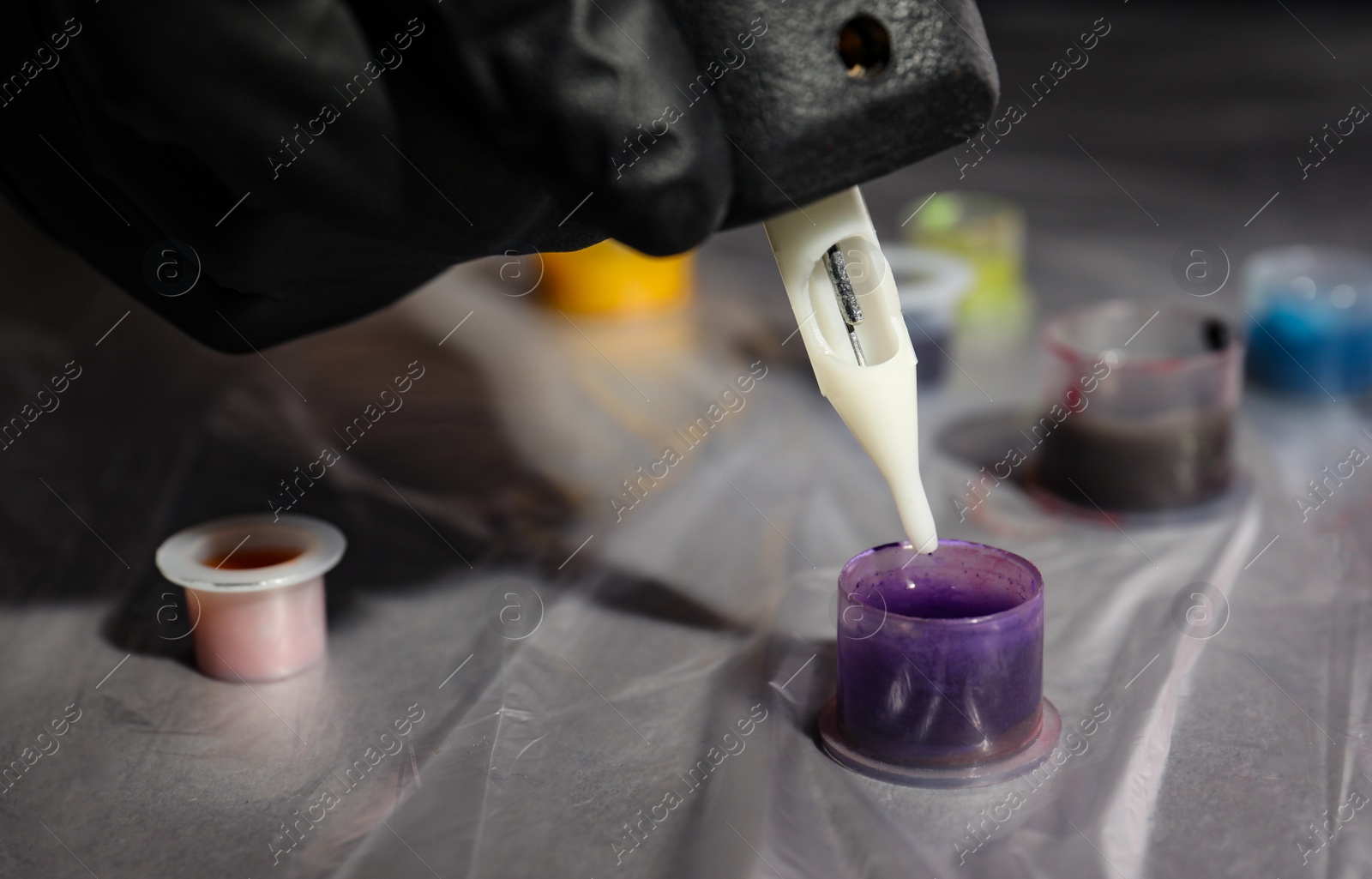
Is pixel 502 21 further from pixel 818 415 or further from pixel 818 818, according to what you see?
pixel 818 415

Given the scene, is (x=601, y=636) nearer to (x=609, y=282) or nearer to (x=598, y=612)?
(x=598, y=612)

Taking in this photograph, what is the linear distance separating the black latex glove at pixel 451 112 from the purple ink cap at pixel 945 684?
0.81 ft

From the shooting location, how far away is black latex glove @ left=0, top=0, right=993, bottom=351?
0.68 meters

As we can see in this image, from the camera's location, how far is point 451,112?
2.38 feet

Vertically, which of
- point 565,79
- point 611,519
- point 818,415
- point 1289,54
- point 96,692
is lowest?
point 1289,54

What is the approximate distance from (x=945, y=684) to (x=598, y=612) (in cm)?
30

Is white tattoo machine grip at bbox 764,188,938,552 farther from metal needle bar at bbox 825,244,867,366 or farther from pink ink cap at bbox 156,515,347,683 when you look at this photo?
pink ink cap at bbox 156,515,347,683

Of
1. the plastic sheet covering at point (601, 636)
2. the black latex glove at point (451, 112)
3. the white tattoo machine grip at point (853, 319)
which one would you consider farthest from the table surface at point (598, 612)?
the black latex glove at point (451, 112)

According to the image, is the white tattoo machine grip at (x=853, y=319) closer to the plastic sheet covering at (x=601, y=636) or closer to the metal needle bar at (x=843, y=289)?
the metal needle bar at (x=843, y=289)

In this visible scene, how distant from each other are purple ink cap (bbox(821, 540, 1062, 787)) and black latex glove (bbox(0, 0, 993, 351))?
0.25 m

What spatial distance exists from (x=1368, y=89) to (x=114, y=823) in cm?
211

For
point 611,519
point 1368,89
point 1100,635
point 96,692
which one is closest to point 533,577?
point 611,519

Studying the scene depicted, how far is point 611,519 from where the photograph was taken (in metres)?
1.11

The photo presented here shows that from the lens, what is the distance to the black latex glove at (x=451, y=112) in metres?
0.68
